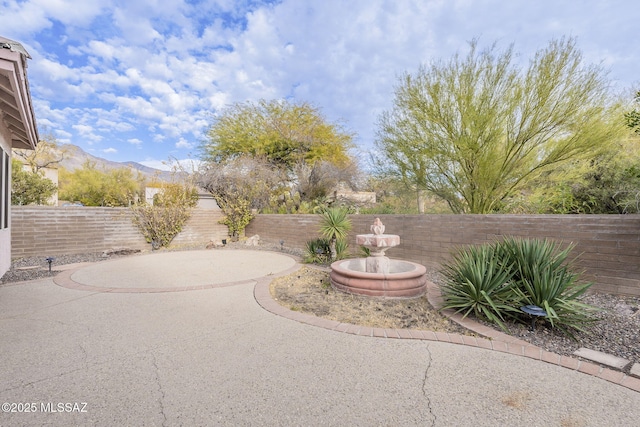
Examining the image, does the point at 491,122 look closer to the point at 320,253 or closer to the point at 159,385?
the point at 320,253

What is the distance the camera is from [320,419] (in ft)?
6.97

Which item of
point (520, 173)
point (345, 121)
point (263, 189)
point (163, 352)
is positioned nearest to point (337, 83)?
point (345, 121)

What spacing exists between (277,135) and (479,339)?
59.7 ft

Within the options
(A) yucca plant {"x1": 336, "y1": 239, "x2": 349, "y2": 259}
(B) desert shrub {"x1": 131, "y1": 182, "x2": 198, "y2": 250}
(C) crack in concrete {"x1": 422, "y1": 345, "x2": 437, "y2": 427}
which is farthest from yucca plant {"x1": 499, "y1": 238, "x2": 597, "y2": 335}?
(B) desert shrub {"x1": 131, "y1": 182, "x2": 198, "y2": 250}

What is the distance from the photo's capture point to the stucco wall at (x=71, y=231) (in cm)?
924

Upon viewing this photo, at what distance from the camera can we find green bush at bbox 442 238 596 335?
377cm

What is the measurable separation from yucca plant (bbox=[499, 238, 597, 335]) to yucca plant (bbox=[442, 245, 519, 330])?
0.15 m

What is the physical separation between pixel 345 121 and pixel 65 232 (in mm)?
16719

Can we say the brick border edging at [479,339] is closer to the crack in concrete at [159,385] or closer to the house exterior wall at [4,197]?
the crack in concrete at [159,385]

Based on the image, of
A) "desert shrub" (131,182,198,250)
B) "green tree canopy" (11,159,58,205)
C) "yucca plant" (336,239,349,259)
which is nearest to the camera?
"yucca plant" (336,239,349,259)

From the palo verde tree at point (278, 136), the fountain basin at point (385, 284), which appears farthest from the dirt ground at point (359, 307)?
the palo verde tree at point (278, 136)

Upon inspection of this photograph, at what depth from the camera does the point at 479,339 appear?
136 inches

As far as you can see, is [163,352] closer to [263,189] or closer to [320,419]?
[320,419]

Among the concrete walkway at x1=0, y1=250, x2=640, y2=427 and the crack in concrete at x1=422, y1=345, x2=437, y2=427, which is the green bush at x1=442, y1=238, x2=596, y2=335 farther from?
the crack in concrete at x1=422, y1=345, x2=437, y2=427
